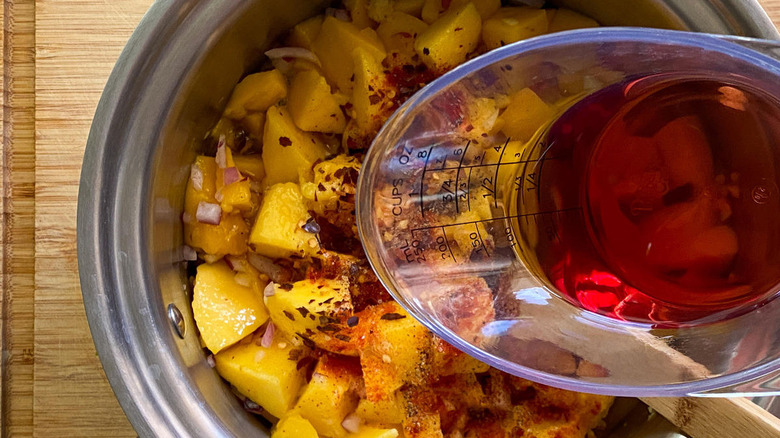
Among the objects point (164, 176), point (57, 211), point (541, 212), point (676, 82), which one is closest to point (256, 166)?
point (164, 176)

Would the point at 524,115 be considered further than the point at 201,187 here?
No

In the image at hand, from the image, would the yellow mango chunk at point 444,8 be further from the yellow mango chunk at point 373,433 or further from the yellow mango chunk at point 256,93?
the yellow mango chunk at point 373,433

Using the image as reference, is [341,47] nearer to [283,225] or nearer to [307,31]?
[307,31]

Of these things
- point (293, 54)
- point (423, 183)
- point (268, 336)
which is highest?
point (293, 54)

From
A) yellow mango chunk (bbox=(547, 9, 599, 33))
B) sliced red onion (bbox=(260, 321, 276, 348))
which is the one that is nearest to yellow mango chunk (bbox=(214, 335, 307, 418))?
sliced red onion (bbox=(260, 321, 276, 348))

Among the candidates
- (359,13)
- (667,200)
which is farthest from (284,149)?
(667,200)

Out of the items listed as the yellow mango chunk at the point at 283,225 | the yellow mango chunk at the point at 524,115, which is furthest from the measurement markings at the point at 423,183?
the yellow mango chunk at the point at 283,225
